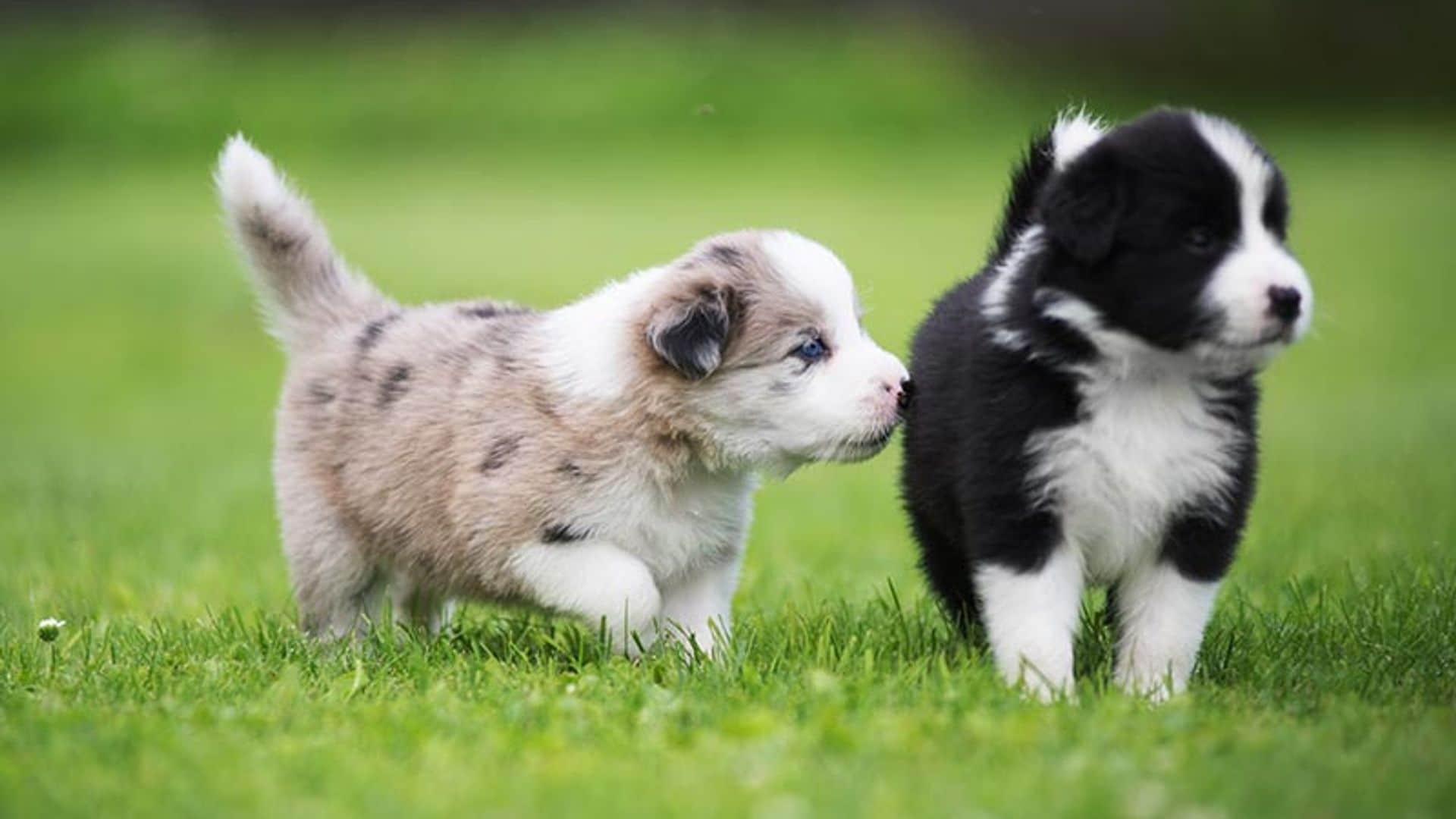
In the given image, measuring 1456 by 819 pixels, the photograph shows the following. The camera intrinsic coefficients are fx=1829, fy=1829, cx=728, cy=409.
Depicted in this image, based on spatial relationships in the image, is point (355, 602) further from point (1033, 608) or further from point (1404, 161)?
point (1404, 161)

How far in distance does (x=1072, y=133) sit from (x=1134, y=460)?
1.20 m

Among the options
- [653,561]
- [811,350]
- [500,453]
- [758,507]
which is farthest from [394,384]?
[758,507]

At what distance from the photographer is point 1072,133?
17.0 feet

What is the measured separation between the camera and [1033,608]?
441 centimetres

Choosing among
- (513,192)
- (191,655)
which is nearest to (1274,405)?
(191,655)

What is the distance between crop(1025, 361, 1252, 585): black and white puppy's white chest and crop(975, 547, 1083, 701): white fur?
9cm

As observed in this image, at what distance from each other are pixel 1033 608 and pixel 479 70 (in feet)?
76.0

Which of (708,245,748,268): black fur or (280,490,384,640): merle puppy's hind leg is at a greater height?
(708,245,748,268): black fur

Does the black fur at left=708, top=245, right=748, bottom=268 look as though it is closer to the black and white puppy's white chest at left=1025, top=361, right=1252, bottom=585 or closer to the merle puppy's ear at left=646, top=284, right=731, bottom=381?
the merle puppy's ear at left=646, top=284, right=731, bottom=381

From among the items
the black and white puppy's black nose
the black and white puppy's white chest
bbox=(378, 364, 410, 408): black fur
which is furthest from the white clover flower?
the black and white puppy's black nose

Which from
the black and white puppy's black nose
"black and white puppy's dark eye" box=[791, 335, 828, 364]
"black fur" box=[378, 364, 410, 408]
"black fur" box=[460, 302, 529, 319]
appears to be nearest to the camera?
the black and white puppy's black nose

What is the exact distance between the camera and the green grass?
3.81 m

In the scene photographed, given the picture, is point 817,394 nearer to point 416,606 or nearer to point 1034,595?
point 1034,595

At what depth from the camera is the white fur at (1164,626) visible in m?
4.53
